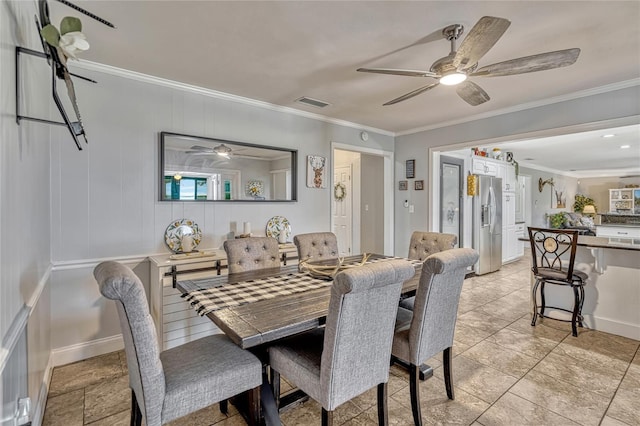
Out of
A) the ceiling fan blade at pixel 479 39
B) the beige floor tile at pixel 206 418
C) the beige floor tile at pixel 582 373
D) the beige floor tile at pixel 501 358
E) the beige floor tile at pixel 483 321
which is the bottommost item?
the beige floor tile at pixel 206 418

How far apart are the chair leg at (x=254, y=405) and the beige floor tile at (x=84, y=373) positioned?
1416 millimetres

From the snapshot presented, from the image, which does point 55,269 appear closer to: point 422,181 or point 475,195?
point 422,181

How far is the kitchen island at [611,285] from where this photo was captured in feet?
9.58

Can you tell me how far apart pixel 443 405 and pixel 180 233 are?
8.48 ft

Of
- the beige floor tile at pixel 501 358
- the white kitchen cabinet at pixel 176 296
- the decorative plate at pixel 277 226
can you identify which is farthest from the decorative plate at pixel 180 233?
the beige floor tile at pixel 501 358

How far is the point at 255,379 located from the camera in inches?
60.4

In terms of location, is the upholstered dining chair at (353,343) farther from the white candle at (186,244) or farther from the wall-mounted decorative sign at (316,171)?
the wall-mounted decorative sign at (316,171)

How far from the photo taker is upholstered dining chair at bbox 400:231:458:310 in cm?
278

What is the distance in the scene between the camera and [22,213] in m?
1.44

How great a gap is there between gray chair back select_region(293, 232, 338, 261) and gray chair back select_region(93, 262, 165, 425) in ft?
5.47

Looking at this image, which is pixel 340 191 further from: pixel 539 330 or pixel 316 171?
pixel 539 330

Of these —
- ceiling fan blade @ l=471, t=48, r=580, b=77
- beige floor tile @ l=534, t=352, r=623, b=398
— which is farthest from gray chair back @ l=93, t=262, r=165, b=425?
beige floor tile @ l=534, t=352, r=623, b=398

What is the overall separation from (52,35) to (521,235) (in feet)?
27.9

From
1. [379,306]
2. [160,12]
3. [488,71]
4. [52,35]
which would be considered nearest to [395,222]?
[488,71]
